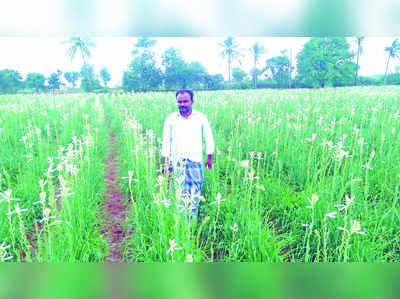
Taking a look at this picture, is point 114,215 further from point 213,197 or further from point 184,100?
point 184,100

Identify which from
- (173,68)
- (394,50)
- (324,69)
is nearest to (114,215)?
(173,68)

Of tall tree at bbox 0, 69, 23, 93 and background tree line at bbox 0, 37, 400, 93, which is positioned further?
tall tree at bbox 0, 69, 23, 93

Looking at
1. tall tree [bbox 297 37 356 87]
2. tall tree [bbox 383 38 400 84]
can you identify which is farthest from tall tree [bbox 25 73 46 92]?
tall tree [bbox 383 38 400 84]

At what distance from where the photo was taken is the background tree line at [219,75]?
4.01 ft

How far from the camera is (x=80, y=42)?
1094 mm

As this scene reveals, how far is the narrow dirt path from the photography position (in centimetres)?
251

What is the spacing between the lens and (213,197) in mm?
3174

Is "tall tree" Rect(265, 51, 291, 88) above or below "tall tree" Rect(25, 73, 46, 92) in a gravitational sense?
above

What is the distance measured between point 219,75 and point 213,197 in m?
2.00

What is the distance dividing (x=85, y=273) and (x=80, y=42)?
95cm

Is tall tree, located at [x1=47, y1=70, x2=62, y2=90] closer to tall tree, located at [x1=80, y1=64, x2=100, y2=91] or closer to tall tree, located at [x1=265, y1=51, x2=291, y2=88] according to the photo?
tall tree, located at [x1=80, y1=64, x2=100, y2=91]

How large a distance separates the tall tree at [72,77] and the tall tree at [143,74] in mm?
317

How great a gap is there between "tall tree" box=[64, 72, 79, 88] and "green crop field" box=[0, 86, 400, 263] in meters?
0.36
